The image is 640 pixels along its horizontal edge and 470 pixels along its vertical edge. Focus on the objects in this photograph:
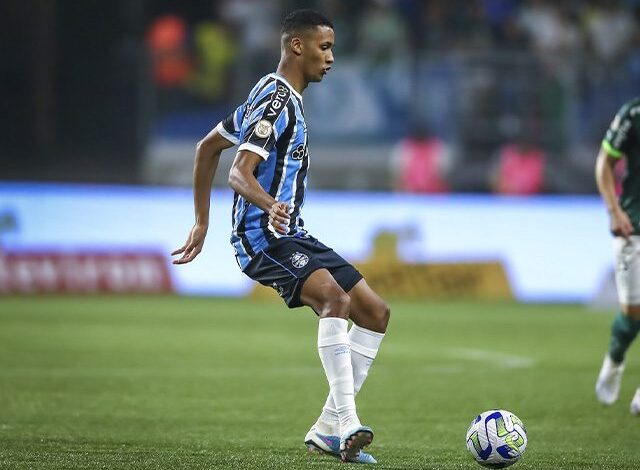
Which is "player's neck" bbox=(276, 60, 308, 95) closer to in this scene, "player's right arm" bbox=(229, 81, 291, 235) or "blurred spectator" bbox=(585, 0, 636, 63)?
"player's right arm" bbox=(229, 81, 291, 235)

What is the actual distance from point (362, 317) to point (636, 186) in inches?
115

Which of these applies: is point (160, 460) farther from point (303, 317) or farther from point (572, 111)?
point (572, 111)

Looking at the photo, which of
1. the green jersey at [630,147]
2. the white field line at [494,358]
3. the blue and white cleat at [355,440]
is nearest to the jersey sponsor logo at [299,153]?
the blue and white cleat at [355,440]

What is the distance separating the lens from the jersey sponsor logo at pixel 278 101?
6008mm

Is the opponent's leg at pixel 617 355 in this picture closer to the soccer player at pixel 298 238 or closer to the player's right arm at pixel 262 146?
the soccer player at pixel 298 238

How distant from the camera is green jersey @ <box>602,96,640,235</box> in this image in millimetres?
8406

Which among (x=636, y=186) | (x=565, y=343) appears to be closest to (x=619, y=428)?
(x=636, y=186)

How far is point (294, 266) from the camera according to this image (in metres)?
6.13

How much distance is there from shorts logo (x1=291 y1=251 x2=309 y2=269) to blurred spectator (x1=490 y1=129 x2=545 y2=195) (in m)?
14.3

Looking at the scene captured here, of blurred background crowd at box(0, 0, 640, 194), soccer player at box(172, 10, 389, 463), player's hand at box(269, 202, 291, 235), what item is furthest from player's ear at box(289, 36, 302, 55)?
blurred background crowd at box(0, 0, 640, 194)

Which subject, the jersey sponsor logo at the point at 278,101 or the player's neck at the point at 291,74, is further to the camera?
the player's neck at the point at 291,74

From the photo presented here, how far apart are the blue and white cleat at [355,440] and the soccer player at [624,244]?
3.16 metres

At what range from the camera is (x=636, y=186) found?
851 centimetres

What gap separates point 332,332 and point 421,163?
46.7 ft
